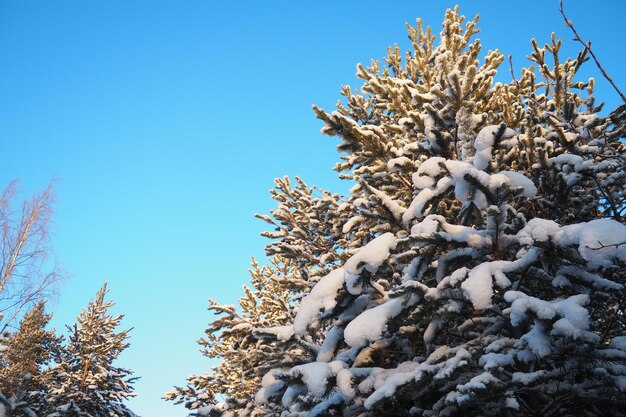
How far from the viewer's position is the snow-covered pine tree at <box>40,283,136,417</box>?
54.6 ft

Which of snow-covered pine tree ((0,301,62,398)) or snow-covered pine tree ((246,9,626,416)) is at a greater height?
snow-covered pine tree ((0,301,62,398))

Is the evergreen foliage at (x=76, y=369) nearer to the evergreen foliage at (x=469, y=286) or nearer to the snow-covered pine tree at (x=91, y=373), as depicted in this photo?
the snow-covered pine tree at (x=91, y=373)

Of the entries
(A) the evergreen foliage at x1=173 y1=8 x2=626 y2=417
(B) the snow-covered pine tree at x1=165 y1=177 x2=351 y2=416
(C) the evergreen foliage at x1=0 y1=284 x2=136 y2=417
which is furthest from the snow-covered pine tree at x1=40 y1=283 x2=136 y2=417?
(A) the evergreen foliage at x1=173 y1=8 x2=626 y2=417

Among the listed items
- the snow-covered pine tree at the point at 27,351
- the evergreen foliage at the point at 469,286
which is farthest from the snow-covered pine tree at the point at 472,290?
the snow-covered pine tree at the point at 27,351

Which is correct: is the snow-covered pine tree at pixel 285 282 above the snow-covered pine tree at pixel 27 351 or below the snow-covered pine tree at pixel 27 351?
below

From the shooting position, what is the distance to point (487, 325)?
3.85 meters

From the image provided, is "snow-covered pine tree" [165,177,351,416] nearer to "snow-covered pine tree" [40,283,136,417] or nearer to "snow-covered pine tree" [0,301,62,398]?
"snow-covered pine tree" [40,283,136,417]

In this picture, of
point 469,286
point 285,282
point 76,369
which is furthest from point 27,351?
point 469,286

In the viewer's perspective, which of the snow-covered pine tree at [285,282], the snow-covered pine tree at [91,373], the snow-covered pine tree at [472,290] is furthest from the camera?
the snow-covered pine tree at [91,373]

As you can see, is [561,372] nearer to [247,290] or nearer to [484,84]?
[484,84]

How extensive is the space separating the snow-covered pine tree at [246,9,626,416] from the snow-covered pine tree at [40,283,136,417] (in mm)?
16554

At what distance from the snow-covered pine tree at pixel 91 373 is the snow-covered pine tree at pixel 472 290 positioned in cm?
1655

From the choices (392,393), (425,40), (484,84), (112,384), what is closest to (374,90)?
(484,84)

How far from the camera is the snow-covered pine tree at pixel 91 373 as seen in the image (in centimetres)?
1666
